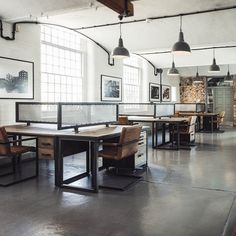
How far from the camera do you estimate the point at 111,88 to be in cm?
920

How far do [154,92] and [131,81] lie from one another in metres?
1.65

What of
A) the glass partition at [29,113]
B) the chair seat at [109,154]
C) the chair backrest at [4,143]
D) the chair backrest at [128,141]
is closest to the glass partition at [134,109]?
the glass partition at [29,113]

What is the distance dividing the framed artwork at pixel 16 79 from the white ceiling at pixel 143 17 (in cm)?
82

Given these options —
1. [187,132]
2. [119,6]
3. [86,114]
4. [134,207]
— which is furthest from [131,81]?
[134,207]

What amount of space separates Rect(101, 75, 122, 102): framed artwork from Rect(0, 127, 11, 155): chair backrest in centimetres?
462

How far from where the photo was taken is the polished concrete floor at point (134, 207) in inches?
111

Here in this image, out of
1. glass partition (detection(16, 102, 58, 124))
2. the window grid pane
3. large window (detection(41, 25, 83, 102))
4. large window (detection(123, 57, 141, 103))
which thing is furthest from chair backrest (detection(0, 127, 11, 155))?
the window grid pane

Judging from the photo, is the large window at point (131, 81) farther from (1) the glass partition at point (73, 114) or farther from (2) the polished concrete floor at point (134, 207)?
(2) the polished concrete floor at point (134, 207)

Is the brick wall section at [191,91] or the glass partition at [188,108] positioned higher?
the brick wall section at [191,91]

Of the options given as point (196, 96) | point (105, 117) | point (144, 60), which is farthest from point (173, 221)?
point (196, 96)

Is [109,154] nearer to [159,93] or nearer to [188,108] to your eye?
[188,108]

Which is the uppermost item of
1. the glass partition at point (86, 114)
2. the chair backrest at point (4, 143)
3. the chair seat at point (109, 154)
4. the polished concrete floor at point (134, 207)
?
the glass partition at point (86, 114)

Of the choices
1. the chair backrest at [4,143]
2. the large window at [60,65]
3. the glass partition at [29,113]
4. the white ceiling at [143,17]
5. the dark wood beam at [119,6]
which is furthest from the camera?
the large window at [60,65]

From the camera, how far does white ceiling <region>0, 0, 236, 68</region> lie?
16.4 feet
